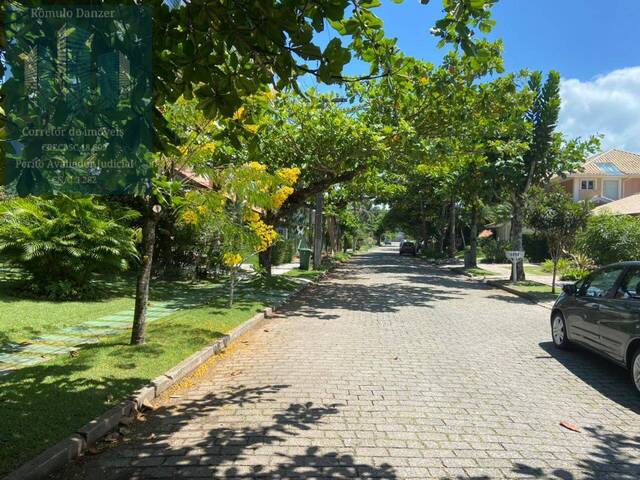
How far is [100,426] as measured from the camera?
15.2 ft

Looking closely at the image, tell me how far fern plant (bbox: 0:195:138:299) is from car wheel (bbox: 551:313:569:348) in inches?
360

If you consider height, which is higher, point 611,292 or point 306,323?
point 611,292

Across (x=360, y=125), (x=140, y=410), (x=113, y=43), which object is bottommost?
(x=140, y=410)

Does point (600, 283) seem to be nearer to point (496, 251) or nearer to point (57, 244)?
point (57, 244)

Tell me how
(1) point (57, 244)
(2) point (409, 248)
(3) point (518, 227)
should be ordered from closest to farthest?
1. (1) point (57, 244)
2. (3) point (518, 227)
3. (2) point (409, 248)

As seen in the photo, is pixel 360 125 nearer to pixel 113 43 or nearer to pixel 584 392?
pixel 584 392

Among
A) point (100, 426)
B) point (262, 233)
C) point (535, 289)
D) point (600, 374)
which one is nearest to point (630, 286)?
point (600, 374)

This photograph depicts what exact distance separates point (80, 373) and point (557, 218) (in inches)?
633

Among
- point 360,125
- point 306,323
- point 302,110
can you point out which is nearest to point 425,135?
point 360,125

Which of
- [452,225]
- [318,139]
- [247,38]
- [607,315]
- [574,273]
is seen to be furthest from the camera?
[452,225]

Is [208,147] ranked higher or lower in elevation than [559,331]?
higher

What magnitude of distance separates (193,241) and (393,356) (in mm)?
11124

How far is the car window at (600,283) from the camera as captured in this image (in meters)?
7.17

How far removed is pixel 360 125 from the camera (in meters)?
13.7
